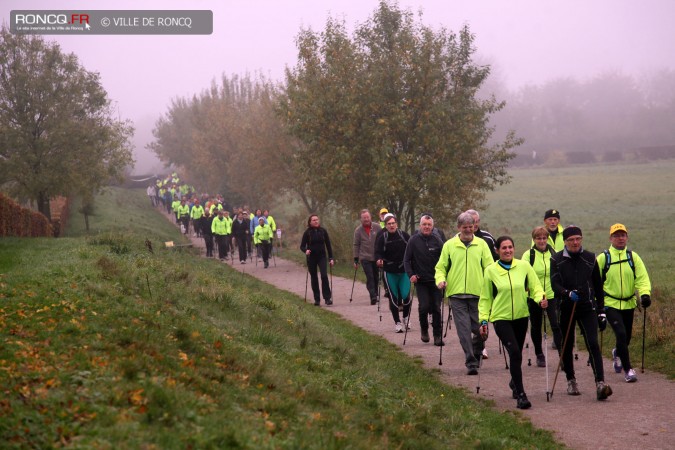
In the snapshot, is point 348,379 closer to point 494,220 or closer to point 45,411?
point 45,411

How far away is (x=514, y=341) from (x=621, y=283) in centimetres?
190

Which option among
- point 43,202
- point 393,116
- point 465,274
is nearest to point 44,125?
point 43,202

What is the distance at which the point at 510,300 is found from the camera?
10.1m

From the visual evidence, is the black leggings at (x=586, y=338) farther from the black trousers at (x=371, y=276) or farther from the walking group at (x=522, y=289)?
the black trousers at (x=371, y=276)

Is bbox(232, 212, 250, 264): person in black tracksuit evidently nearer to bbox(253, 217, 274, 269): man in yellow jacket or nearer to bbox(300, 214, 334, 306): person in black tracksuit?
bbox(253, 217, 274, 269): man in yellow jacket

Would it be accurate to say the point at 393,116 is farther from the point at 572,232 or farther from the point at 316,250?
the point at 572,232

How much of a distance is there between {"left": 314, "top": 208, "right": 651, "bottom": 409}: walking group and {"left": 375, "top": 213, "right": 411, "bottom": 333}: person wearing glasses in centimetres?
2

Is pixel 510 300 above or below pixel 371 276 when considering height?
above

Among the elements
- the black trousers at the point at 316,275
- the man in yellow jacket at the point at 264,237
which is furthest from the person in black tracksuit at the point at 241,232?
the black trousers at the point at 316,275

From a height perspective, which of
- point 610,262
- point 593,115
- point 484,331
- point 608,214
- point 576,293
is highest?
point 593,115

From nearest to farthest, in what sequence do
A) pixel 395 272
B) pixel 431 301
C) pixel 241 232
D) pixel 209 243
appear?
pixel 431 301 < pixel 395 272 < pixel 241 232 < pixel 209 243

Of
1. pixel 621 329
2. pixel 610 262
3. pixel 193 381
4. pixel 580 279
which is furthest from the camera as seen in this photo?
pixel 610 262

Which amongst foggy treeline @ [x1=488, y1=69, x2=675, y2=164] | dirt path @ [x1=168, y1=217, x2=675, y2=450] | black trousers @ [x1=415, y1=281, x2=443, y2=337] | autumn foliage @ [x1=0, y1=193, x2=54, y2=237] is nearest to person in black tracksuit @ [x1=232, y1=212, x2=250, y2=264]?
autumn foliage @ [x1=0, y1=193, x2=54, y2=237]

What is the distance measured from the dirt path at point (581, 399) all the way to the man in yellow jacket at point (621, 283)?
471 millimetres
